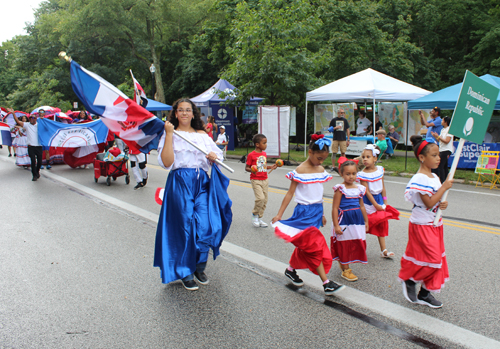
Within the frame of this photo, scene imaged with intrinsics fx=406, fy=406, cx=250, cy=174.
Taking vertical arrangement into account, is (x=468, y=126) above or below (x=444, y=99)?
below

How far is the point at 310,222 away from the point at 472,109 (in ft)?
6.06

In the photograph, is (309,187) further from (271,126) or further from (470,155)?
(271,126)

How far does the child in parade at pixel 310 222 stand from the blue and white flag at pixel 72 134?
10148 mm

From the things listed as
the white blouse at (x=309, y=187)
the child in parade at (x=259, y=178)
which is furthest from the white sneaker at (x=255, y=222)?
the white blouse at (x=309, y=187)

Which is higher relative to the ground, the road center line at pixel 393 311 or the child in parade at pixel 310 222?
the child in parade at pixel 310 222

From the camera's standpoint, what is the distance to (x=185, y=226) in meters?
4.11

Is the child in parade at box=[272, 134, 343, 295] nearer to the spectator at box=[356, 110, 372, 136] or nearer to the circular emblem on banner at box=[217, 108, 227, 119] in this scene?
the spectator at box=[356, 110, 372, 136]

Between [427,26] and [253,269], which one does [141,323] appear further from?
[427,26]

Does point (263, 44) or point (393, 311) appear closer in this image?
point (393, 311)

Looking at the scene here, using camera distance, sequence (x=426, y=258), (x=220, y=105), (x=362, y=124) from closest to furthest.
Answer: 1. (x=426, y=258)
2. (x=362, y=124)
3. (x=220, y=105)

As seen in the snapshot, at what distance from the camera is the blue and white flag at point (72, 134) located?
12219 millimetres

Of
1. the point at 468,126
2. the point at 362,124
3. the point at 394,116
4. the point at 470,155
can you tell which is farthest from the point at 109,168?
the point at 394,116

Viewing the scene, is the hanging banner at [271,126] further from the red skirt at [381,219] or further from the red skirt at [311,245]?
the red skirt at [311,245]

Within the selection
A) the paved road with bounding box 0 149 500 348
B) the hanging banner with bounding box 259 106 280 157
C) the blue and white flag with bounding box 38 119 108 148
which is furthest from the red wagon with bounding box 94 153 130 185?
the hanging banner with bounding box 259 106 280 157
